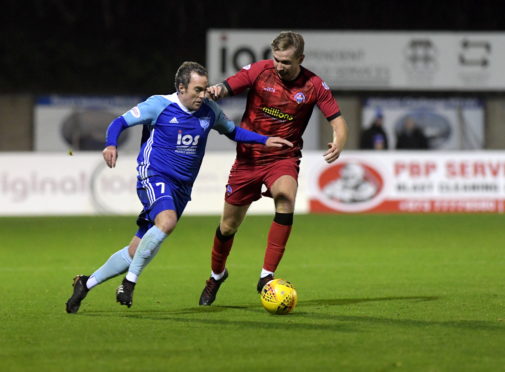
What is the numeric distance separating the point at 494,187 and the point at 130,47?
11939mm

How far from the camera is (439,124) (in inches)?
1072

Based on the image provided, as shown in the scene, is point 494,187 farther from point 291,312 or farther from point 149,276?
point 291,312

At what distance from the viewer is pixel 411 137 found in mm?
26484

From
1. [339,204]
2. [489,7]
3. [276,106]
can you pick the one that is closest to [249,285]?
[276,106]

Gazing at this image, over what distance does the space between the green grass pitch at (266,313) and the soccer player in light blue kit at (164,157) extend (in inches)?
14.6

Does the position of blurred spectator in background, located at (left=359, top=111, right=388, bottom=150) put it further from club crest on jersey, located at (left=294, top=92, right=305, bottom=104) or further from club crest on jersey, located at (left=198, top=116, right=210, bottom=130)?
club crest on jersey, located at (left=198, top=116, right=210, bottom=130)

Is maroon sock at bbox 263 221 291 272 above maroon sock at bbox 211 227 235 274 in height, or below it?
above

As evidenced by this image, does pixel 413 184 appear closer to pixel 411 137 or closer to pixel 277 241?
pixel 411 137

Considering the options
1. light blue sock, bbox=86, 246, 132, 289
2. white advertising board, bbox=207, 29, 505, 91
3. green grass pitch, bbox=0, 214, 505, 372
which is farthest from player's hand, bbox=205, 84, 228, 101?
white advertising board, bbox=207, 29, 505, 91

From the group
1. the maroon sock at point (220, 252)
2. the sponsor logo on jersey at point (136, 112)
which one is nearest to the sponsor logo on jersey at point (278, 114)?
the maroon sock at point (220, 252)

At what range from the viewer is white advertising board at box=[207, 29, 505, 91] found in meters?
24.9

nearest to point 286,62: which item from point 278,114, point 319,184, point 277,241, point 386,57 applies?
point 278,114

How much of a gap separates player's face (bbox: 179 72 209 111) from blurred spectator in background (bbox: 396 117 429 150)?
18765 mm

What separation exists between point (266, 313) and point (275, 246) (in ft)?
2.35
